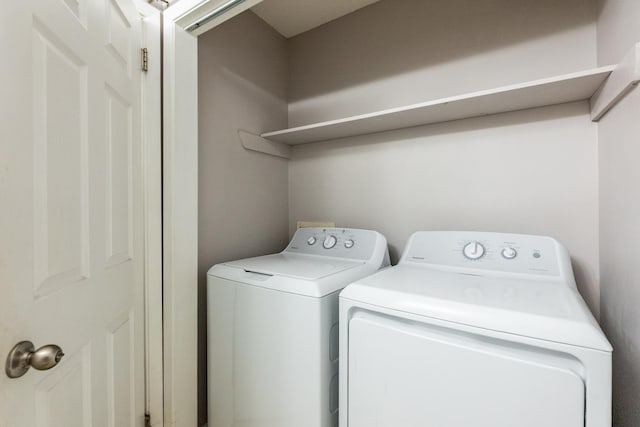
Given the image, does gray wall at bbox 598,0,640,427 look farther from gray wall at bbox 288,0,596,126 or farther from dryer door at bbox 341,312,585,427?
dryer door at bbox 341,312,585,427

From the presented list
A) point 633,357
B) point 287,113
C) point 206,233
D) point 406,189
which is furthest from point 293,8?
point 633,357

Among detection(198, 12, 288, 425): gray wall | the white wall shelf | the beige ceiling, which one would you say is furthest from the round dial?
the beige ceiling

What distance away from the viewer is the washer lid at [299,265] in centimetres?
115

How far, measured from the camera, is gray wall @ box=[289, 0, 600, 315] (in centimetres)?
126

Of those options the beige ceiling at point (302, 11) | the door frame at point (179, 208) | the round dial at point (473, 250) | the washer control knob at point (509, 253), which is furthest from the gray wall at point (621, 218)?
the door frame at point (179, 208)

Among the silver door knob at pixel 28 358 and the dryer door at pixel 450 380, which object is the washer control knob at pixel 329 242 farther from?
the silver door knob at pixel 28 358

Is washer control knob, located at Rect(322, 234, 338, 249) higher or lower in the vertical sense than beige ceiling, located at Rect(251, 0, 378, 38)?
lower

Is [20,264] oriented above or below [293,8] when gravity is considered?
below

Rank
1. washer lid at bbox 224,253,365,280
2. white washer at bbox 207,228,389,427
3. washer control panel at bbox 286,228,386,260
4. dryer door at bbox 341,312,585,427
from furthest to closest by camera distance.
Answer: washer control panel at bbox 286,228,386,260, washer lid at bbox 224,253,365,280, white washer at bbox 207,228,389,427, dryer door at bbox 341,312,585,427

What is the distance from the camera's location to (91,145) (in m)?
0.86

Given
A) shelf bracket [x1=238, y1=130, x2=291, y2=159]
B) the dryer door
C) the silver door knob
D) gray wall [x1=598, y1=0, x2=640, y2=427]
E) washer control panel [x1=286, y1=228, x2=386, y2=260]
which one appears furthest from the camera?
shelf bracket [x1=238, y1=130, x2=291, y2=159]

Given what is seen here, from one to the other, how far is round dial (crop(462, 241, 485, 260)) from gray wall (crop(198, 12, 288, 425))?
3.88 ft

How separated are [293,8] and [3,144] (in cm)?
174

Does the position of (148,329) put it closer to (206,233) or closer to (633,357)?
(206,233)
